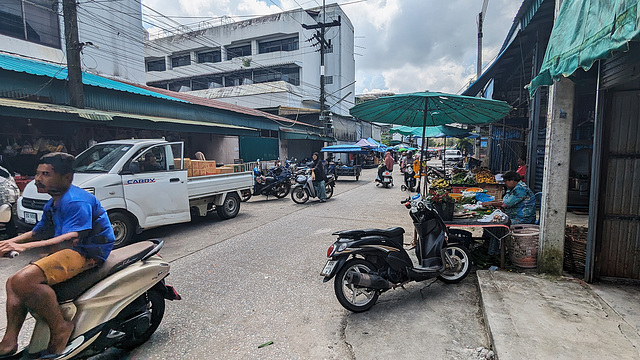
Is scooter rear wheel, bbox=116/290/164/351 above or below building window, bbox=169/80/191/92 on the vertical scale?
below

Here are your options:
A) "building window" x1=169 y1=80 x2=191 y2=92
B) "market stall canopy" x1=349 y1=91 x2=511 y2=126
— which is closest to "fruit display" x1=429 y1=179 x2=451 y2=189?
"market stall canopy" x1=349 y1=91 x2=511 y2=126

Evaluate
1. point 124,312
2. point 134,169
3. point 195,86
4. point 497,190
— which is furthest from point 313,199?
point 195,86

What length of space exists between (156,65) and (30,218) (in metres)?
38.9

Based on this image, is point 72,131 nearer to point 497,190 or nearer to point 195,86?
point 497,190

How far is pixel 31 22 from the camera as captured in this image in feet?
41.5

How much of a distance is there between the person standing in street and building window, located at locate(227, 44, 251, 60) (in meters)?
28.1

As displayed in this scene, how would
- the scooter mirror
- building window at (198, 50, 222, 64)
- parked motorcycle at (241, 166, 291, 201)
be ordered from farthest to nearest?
1. building window at (198, 50, 222, 64)
2. parked motorcycle at (241, 166, 291, 201)
3. the scooter mirror

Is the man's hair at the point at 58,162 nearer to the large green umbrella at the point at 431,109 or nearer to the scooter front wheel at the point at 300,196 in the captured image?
the large green umbrella at the point at 431,109

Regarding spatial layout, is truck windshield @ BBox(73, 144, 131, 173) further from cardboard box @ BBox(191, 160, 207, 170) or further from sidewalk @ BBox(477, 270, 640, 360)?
sidewalk @ BBox(477, 270, 640, 360)

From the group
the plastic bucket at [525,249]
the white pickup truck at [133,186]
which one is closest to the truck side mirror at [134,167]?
the white pickup truck at [133,186]

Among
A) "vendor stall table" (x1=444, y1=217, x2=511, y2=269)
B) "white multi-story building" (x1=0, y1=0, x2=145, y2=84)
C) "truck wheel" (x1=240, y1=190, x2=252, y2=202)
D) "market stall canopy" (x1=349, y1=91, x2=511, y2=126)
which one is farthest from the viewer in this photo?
"white multi-story building" (x1=0, y1=0, x2=145, y2=84)

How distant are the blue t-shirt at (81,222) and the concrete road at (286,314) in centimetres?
98

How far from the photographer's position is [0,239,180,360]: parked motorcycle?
2.32 meters

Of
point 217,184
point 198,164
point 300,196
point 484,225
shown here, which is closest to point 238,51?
point 300,196
